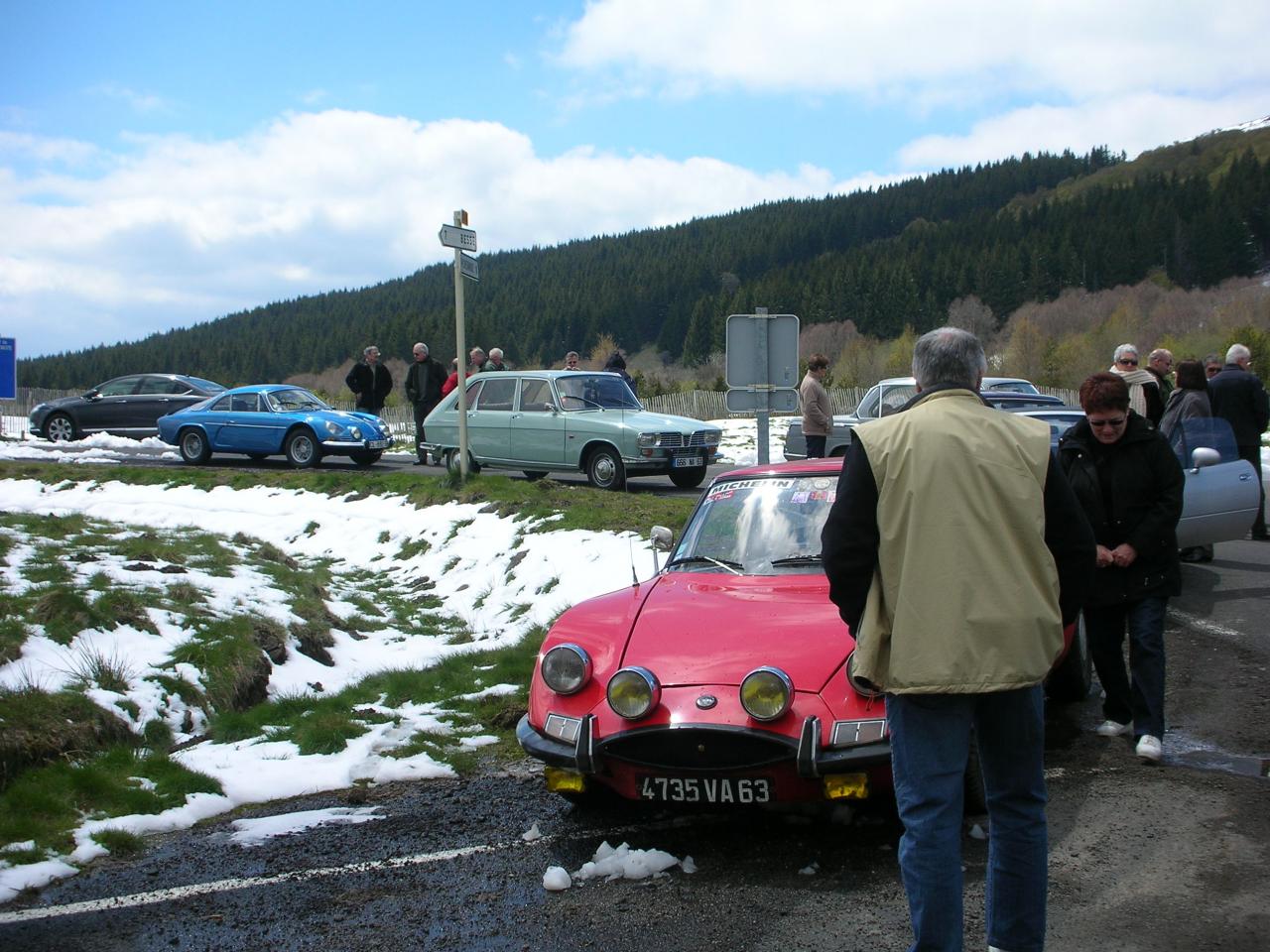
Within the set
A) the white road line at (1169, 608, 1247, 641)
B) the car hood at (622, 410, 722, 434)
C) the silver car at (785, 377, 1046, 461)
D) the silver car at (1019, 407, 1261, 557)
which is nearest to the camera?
the white road line at (1169, 608, 1247, 641)

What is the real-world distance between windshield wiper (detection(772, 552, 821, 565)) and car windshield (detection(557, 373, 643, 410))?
11.4 m

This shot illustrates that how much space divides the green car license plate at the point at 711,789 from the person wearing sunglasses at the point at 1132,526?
2056 mm

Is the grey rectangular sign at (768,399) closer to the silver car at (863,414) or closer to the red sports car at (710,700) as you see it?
the red sports car at (710,700)

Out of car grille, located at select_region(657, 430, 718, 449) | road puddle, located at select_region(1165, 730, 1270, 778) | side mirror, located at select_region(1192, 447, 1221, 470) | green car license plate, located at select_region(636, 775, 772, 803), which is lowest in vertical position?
road puddle, located at select_region(1165, 730, 1270, 778)

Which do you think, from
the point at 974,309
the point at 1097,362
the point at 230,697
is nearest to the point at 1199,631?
the point at 230,697

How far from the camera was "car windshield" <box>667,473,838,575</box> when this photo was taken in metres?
5.55

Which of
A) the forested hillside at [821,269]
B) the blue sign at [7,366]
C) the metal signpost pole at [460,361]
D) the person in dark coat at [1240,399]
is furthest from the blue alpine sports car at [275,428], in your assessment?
the forested hillside at [821,269]

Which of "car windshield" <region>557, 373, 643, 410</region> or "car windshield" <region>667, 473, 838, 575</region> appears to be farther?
"car windshield" <region>557, 373, 643, 410</region>

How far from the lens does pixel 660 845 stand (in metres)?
4.39

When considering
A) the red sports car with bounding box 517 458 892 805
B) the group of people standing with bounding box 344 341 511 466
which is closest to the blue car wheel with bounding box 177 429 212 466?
the group of people standing with bounding box 344 341 511 466

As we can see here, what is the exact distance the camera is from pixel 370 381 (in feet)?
73.6

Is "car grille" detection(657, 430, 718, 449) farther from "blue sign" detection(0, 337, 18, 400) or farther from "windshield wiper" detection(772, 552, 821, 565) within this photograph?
"blue sign" detection(0, 337, 18, 400)

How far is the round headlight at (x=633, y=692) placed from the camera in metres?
4.40

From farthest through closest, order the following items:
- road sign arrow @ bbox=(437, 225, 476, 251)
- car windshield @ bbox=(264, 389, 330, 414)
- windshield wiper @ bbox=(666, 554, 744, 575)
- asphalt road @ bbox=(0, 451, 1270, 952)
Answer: car windshield @ bbox=(264, 389, 330, 414)
road sign arrow @ bbox=(437, 225, 476, 251)
windshield wiper @ bbox=(666, 554, 744, 575)
asphalt road @ bbox=(0, 451, 1270, 952)
